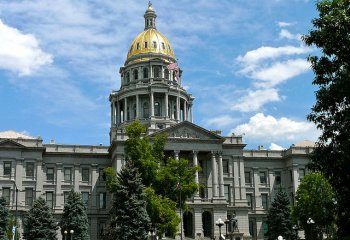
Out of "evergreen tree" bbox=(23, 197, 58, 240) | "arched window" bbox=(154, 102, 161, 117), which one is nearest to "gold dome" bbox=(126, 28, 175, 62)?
"arched window" bbox=(154, 102, 161, 117)

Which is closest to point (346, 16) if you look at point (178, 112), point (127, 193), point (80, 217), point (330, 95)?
point (330, 95)

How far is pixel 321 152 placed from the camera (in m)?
26.6

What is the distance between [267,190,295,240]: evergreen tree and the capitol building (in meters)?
5.00

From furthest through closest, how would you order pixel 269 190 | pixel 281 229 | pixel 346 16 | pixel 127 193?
pixel 269 190, pixel 281 229, pixel 127 193, pixel 346 16

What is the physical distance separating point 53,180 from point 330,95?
206ft

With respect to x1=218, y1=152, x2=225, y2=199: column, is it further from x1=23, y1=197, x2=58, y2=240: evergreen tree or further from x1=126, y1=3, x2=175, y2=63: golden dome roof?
x1=126, y1=3, x2=175, y2=63: golden dome roof

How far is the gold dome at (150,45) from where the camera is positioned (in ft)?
332

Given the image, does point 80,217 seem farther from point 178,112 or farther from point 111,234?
point 178,112

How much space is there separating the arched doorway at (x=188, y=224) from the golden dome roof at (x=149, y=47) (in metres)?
33.6

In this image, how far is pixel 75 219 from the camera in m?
69.1

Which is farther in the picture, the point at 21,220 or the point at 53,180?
the point at 53,180

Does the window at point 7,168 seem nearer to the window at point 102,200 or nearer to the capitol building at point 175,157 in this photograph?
A: the capitol building at point 175,157

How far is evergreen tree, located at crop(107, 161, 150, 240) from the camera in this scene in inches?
2072

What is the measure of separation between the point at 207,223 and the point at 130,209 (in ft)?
90.4
